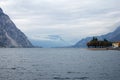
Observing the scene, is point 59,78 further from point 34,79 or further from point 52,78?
point 34,79

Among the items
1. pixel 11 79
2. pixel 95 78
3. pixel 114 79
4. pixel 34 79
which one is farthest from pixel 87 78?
pixel 11 79

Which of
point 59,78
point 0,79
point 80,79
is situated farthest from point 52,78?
point 0,79

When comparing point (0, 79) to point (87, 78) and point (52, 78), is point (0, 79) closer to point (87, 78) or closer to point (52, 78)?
point (52, 78)

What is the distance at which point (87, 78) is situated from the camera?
7306cm

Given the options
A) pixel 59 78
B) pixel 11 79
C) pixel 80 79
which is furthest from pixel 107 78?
pixel 11 79

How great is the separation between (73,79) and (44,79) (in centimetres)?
766

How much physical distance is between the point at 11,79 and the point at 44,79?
28.6 feet

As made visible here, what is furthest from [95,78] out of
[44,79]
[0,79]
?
[0,79]

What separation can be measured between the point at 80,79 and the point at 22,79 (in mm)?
15226

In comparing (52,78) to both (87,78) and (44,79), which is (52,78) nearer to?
(44,79)

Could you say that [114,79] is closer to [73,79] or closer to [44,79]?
[73,79]

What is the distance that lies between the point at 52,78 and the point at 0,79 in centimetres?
1380

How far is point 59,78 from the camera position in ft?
242

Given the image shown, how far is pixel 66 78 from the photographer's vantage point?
73.3m
